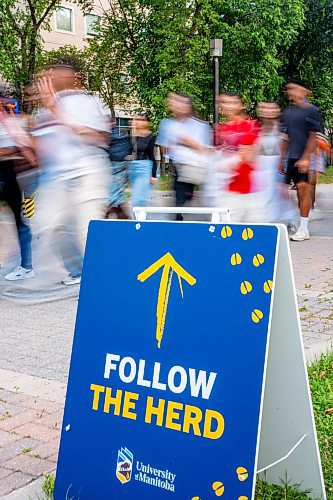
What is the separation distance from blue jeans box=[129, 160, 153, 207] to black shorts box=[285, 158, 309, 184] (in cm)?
205

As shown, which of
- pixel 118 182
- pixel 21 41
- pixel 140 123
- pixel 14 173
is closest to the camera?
pixel 14 173

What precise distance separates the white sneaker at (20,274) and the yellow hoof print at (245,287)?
222 inches

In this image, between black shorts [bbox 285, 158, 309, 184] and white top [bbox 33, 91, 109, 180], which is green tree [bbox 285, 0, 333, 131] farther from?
white top [bbox 33, 91, 109, 180]

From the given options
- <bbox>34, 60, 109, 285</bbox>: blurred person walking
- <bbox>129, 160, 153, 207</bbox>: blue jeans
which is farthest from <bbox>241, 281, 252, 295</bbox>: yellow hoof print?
<bbox>129, 160, 153, 207</bbox>: blue jeans

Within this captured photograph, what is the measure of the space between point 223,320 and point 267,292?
0.20 metres

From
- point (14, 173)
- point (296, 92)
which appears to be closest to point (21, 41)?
point (296, 92)

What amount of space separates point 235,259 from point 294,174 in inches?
309

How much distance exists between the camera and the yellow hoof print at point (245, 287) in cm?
235

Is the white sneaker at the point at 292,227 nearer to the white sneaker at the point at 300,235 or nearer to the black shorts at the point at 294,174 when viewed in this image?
the white sneaker at the point at 300,235

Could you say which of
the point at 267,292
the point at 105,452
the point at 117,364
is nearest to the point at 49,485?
the point at 105,452

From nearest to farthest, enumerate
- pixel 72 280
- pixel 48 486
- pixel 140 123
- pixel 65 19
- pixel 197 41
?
pixel 48 486
pixel 72 280
pixel 140 123
pixel 197 41
pixel 65 19

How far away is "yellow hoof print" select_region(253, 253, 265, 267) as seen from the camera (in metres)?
2.34

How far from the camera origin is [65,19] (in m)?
39.2

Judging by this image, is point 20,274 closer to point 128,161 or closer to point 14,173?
point 14,173
